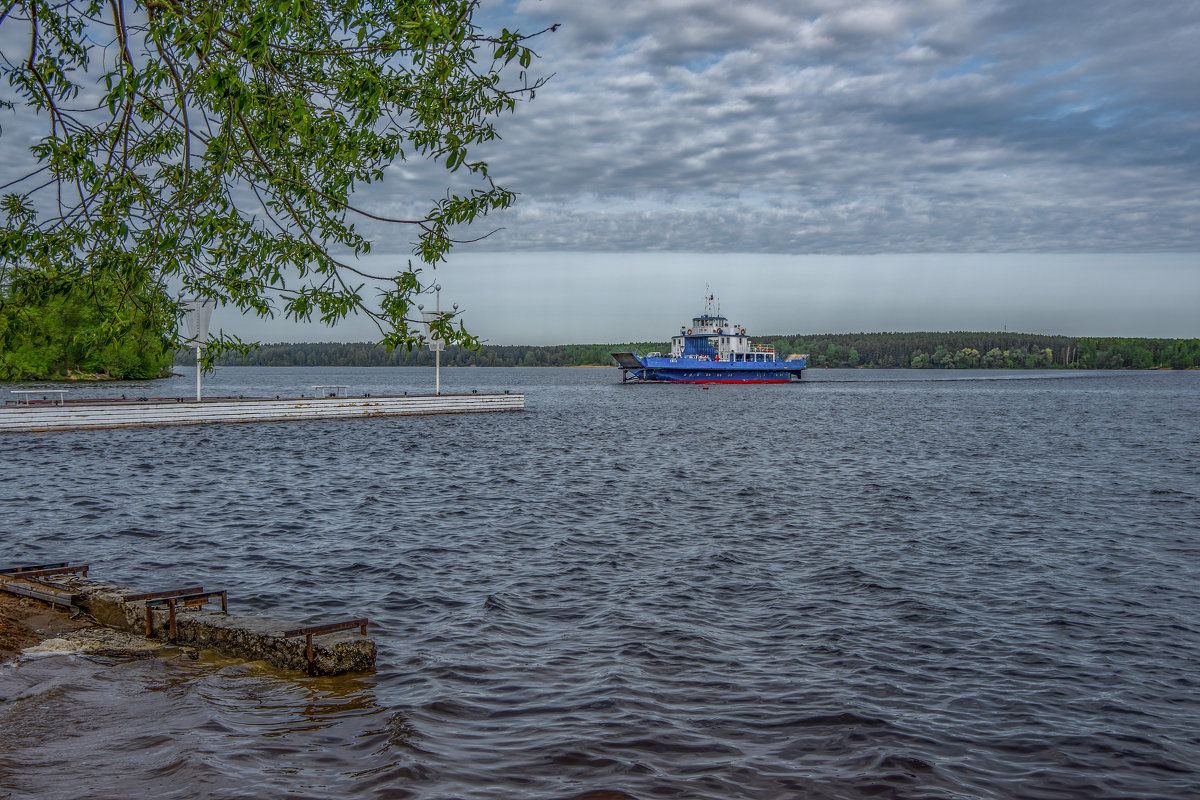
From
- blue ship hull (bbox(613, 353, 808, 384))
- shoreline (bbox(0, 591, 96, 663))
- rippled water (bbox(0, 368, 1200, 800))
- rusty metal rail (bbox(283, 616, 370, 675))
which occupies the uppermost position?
blue ship hull (bbox(613, 353, 808, 384))

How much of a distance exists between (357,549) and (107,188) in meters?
9.95

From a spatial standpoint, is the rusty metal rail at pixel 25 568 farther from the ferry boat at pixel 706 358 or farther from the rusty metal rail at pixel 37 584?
the ferry boat at pixel 706 358

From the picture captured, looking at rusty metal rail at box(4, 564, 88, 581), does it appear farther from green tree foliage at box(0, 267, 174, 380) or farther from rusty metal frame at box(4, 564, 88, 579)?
green tree foliage at box(0, 267, 174, 380)

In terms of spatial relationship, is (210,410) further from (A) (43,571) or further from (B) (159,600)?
(B) (159,600)

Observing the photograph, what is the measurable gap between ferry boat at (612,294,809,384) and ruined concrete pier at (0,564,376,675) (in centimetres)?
10121

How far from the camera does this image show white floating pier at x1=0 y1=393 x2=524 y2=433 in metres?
39.5

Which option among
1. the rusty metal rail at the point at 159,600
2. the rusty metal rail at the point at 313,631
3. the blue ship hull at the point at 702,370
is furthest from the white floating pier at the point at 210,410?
the blue ship hull at the point at 702,370

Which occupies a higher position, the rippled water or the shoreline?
the shoreline

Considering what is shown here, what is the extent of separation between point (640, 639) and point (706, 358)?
336 ft

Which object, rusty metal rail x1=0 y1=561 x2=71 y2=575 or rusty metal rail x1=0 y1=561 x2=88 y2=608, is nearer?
rusty metal rail x1=0 y1=561 x2=88 y2=608

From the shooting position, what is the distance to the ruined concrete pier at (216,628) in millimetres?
8289

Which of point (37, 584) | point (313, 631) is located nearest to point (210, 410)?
point (37, 584)

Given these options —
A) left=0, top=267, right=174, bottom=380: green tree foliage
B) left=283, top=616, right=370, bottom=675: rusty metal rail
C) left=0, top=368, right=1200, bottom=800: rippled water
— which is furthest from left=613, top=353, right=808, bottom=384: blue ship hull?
left=0, top=267, right=174, bottom=380: green tree foliage

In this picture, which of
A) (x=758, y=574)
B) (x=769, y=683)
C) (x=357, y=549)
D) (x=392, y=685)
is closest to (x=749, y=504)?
(x=758, y=574)
